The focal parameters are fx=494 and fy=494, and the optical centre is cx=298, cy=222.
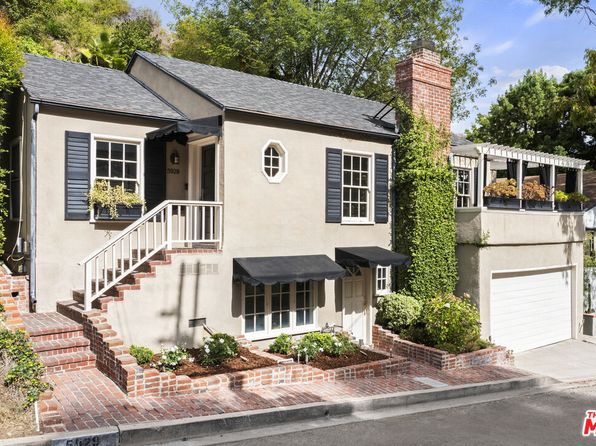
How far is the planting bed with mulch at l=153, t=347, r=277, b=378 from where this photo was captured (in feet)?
27.5

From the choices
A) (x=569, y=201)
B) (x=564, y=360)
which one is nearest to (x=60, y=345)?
(x=564, y=360)

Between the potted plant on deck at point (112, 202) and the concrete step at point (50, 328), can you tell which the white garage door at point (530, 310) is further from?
the concrete step at point (50, 328)

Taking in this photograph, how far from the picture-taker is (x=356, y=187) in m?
12.4

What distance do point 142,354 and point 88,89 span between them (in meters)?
6.06

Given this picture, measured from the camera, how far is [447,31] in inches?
1107

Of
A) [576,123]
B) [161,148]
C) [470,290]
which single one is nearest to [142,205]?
[161,148]

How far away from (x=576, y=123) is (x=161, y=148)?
13.4m

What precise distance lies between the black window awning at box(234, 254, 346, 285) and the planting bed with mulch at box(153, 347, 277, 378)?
1.39 m

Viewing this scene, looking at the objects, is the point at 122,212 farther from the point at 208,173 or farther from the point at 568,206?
the point at 568,206

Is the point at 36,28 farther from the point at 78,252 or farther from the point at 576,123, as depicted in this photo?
the point at 576,123

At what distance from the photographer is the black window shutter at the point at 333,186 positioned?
1177cm

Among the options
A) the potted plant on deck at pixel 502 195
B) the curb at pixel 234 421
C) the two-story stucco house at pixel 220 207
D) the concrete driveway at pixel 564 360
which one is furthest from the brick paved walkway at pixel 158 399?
the potted plant on deck at pixel 502 195

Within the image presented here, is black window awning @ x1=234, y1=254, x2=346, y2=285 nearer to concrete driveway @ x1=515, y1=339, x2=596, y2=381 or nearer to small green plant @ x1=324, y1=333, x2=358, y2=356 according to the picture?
small green plant @ x1=324, y1=333, x2=358, y2=356

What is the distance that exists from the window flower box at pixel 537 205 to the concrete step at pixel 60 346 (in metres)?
11.4
